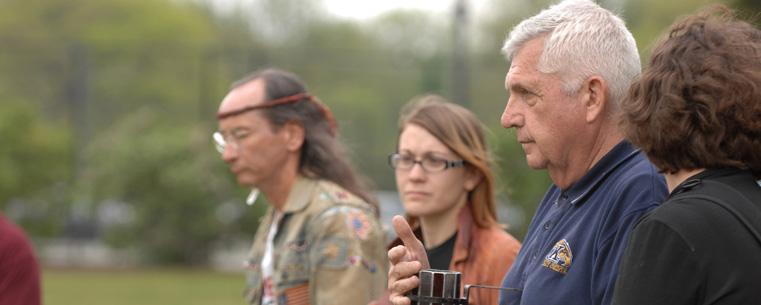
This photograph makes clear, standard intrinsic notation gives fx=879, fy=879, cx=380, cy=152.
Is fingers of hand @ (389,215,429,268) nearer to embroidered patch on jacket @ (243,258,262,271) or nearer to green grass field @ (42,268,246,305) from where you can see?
embroidered patch on jacket @ (243,258,262,271)

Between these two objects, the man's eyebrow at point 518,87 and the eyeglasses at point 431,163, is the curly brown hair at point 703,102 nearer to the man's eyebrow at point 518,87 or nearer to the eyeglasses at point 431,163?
the man's eyebrow at point 518,87

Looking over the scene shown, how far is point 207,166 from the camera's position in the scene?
1742 centimetres

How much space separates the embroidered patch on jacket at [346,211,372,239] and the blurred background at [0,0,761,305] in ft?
2.34

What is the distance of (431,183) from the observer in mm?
4051

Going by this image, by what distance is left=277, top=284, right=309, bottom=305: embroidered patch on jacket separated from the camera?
3.95 m

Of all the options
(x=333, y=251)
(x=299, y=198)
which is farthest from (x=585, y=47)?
(x=299, y=198)

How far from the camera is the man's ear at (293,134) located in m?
4.49

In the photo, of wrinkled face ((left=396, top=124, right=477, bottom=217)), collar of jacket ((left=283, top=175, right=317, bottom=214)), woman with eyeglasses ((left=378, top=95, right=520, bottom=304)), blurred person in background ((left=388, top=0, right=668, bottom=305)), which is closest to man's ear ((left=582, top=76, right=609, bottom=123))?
blurred person in background ((left=388, top=0, right=668, bottom=305))

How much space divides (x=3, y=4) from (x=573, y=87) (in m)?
44.2

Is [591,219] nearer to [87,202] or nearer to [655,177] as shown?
[655,177]

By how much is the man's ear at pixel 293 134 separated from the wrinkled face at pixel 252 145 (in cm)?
2

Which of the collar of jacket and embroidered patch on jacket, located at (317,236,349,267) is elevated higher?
the collar of jacket

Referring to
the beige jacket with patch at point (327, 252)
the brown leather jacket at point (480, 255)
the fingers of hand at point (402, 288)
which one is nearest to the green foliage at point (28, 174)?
the beige jacket with patch at point (327, 252)

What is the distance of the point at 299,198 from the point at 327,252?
444 mm
